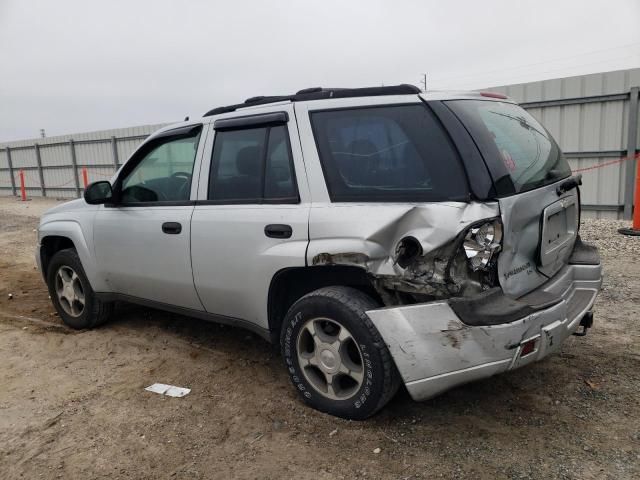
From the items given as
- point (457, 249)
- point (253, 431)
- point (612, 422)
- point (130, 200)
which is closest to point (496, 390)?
point (612, 422)

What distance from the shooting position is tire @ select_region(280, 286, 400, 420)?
271 centimetres

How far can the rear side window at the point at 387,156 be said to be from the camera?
263cm

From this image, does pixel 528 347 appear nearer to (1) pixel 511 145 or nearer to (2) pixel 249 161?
(1) pixel 511 145

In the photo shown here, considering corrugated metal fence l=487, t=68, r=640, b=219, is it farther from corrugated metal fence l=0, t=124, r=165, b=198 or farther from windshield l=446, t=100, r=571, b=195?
corrugated metal fence l=0, t=124, r=165, b=198

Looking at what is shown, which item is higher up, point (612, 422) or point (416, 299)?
point (416, 299)

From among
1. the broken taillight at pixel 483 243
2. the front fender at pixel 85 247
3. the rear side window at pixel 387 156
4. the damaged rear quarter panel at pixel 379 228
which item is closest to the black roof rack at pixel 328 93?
the rear side window at pixel 387 156

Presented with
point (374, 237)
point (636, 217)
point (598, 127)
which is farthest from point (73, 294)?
point (598, 127)

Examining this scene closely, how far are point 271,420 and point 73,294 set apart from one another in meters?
2.68

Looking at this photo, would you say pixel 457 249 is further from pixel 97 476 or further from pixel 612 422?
pixel 97 476

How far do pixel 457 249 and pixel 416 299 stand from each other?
40cm

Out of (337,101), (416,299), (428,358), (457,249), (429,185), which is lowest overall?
(428,358)

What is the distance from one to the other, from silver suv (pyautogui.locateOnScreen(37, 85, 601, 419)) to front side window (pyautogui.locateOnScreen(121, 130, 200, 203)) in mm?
20

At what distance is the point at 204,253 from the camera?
3529mm

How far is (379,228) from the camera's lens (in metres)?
2.69
